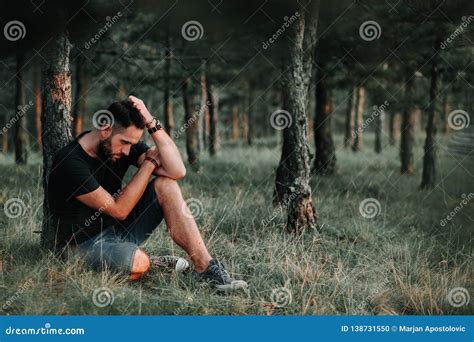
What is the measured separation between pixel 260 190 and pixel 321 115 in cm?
364

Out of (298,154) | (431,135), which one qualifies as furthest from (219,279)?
(431,135)

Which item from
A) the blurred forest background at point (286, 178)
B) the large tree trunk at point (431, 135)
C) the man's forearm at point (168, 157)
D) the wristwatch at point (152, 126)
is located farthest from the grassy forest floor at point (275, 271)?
the large tree trunk at point (431, 135)

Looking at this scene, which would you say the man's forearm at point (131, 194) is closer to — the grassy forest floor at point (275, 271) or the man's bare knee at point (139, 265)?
the man's bare knee at point (139, 265)

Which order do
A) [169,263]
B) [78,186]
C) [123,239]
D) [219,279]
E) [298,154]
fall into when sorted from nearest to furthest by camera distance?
1. [78,186]
2. [219,279]
3. [123,239]
4. [169,263]
5. [298,154]

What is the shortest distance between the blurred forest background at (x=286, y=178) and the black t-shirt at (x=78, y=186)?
0.95ft

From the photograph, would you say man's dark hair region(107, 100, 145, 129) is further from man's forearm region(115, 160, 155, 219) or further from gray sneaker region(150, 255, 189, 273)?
gray sneaker region(150, 255, 189, 273)

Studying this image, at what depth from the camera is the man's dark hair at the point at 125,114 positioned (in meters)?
4.22

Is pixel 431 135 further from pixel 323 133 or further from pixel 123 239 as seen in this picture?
pixel 123 239

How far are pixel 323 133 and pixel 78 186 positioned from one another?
7.89 meters

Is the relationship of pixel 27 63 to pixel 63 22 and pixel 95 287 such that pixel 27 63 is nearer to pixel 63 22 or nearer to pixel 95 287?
pixel 63 22

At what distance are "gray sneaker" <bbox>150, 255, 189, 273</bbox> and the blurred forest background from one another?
0.16 metres

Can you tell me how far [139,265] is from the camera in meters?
4.29

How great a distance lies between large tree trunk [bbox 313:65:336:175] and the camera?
36.8ft

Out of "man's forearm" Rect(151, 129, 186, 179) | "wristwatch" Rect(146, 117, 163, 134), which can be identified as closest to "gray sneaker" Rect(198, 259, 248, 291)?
"man's forearm" Rect(151, 129, 186, 179)
